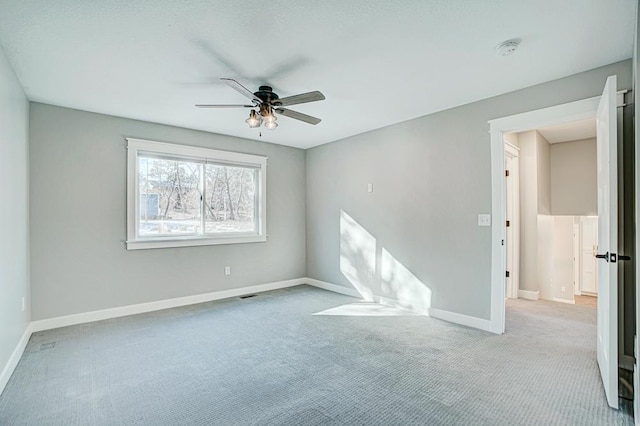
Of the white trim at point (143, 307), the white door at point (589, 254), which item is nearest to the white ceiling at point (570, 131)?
the white door at point (589, 254)

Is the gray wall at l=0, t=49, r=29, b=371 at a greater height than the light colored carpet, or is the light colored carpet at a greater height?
the gray wall at l=0, t=49, r=29, b=371

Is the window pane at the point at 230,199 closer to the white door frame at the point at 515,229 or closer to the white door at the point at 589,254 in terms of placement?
the white door frame at the point at 515,229

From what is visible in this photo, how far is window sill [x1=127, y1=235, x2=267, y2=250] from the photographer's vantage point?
4.10m

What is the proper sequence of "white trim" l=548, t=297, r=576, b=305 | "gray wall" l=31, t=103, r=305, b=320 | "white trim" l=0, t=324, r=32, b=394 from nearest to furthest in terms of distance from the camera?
"white trim" l=0, t=324, r=32, b=394
"gray wall" l=31, t=103, r=305, b=320
"white trim" l=548, t=297, r=576, b=305

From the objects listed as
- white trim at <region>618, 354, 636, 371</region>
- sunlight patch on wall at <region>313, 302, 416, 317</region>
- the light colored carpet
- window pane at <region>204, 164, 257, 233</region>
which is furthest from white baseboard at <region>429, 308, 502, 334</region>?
window pane at <region>204, 164, 257, 233</region>

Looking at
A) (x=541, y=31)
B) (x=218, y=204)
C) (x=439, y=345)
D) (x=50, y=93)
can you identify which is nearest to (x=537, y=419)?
(x=439, y=345)

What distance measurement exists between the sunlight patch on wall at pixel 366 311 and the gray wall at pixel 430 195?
0.26 metres

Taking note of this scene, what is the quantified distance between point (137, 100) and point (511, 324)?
486cm

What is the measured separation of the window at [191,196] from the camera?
4.16 metres

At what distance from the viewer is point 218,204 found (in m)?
4.92

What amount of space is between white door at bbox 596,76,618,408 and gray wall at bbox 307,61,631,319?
0.77m

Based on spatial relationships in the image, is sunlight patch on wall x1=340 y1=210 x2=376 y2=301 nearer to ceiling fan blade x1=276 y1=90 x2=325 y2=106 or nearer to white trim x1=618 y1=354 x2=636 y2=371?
ceiling fan blade x1=276 y1=90 x2=325 y2=106

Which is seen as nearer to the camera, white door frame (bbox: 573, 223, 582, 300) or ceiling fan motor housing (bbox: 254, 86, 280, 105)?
ceiling fan motor housing (bbox: 254, 86, 280, 105)

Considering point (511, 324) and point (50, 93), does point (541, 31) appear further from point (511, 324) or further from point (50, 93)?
point (50, 93)
